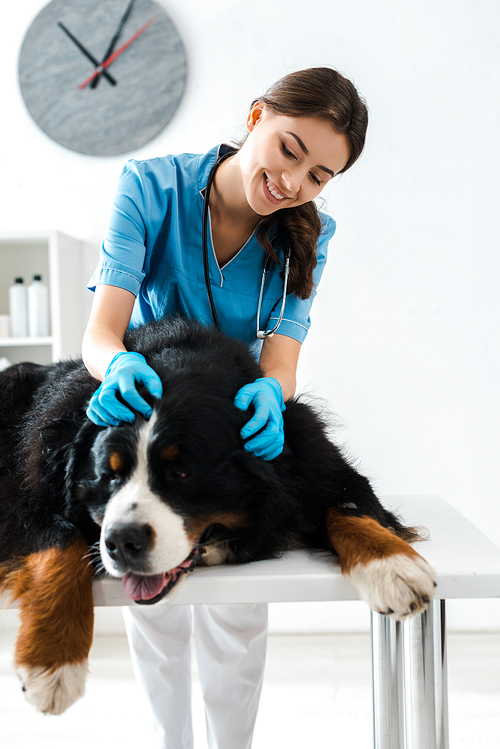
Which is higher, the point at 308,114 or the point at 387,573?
the point at 308,114

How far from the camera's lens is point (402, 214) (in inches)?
102

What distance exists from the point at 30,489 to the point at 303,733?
1.44m

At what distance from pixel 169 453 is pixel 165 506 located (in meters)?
0.08

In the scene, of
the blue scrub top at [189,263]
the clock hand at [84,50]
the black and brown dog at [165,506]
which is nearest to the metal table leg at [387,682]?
the black and brown dog at [165,506]

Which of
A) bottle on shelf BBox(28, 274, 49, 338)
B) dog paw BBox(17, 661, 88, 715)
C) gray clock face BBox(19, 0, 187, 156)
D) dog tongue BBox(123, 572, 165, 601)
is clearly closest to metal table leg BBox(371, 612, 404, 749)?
dog tongue BBox(123, 572, 165, 601)

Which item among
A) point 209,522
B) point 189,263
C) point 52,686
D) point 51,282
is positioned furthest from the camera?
point 51,282

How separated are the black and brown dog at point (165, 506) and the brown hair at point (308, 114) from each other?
1.25 feet

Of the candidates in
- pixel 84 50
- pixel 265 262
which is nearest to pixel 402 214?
pixel 265 262

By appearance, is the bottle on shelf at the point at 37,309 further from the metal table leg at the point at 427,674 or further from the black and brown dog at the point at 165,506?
the metal table leg at the point at 427,674

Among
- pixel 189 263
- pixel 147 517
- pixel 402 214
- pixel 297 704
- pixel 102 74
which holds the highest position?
pixel 102 74

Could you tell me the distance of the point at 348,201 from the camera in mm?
2594

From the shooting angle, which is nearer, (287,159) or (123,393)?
(123,393)

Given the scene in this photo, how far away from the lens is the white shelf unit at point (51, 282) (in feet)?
8.11

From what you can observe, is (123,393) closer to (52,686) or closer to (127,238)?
(52,686)
